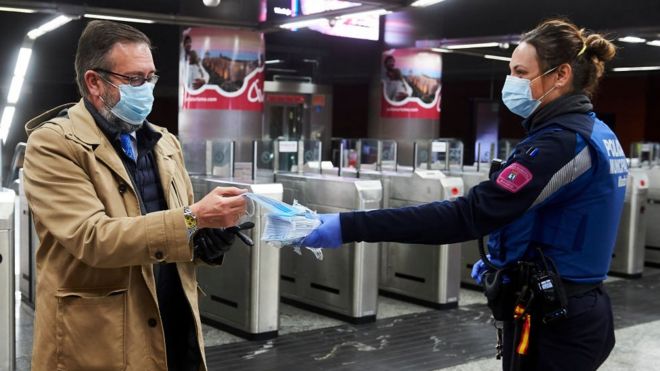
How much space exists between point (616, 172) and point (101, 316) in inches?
50.7

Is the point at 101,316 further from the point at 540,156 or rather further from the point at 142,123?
the point at 540,156

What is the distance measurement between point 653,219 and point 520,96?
652 centimetres

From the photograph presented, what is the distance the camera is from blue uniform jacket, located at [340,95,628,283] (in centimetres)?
175

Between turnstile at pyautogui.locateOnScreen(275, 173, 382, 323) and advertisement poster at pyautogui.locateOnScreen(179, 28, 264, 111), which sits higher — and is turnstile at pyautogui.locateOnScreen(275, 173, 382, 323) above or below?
below

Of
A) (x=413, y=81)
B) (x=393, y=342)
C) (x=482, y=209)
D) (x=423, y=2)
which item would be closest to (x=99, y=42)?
(x=482, y=209)

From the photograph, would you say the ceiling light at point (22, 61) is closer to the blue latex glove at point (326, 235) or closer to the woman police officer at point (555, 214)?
the blue latex glove at point (326, 235)

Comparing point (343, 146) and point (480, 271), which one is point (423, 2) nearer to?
point (343, 146)

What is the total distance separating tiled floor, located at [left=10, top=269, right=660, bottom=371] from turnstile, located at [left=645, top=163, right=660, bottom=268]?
7.19ft

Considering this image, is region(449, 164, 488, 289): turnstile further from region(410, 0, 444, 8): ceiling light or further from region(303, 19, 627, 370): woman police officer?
region(303, 19, 627, 370): woman police officer

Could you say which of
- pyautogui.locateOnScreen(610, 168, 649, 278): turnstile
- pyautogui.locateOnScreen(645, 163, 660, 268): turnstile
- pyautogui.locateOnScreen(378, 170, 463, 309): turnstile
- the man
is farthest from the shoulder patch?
pyautogui.locateOnScreen(645, 163, 660, 268): turnstile

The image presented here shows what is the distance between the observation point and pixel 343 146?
6.12 metres

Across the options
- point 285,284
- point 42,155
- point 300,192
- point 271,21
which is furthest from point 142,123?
point 271,21

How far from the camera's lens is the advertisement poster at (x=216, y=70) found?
9141mm

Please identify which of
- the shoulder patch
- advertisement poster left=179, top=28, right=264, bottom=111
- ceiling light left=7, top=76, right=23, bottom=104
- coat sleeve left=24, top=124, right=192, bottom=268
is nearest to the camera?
coat sleeve left=24, top=124, right=192, bottom=268
